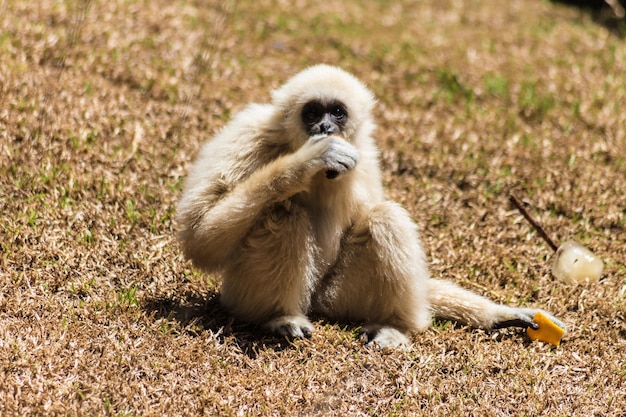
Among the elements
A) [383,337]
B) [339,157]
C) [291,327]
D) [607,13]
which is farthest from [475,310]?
[607,13]

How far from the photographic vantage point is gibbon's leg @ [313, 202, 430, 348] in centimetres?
491

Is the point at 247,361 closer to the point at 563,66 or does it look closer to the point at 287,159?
the point at 287,159

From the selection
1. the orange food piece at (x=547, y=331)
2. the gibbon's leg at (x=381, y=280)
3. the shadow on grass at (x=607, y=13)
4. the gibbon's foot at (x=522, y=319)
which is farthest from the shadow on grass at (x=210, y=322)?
the shadow on grass at (x=607, y=13)

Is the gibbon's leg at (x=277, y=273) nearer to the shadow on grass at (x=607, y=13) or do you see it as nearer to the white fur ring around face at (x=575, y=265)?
the white fur ring around face at (x=575, y=265)

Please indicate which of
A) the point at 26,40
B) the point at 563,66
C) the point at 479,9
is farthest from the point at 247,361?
the point at 479,9

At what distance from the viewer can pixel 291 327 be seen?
15.6 ft

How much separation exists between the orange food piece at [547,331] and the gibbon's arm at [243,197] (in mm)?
1701

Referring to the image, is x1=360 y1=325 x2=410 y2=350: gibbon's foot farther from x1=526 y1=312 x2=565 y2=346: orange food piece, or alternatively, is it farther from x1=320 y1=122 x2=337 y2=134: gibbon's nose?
x1=320 y1=122 x2=337 y2=134: gibbon's nose

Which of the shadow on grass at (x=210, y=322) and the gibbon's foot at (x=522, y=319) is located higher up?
the shadow on grass at (x=210, y=322)

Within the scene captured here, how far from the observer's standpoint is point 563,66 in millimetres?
9086

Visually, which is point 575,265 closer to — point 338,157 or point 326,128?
point 326,128

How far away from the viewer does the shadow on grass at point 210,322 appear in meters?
4.73

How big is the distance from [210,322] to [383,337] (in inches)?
42.5

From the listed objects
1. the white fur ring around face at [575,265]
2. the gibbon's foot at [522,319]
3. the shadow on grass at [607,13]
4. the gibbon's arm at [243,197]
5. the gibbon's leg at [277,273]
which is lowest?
the white fur ring around face at [575,265]
